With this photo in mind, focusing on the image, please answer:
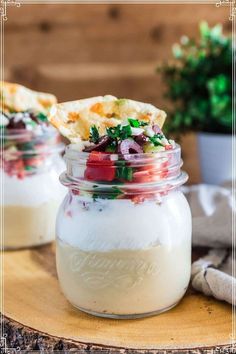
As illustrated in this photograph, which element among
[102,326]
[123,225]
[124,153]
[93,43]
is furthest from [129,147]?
[93,43]

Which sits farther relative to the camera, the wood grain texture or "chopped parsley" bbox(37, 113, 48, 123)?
the wood grain texture

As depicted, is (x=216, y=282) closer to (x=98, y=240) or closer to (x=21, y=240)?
(x=98, y=240)

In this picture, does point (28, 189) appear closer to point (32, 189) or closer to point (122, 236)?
point (32, 189)

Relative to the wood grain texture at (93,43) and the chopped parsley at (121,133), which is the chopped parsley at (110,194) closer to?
the chopped parsley at (121,133)

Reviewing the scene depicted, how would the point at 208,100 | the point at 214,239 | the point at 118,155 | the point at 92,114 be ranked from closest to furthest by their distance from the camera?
1. the point at 118,155
2. the point at 92,114
3. the point at 214,239
4. the point at 208,100

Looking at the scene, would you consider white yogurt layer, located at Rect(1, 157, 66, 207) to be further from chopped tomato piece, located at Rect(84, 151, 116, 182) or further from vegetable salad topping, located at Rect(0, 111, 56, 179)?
chopped tomato piece, located at Rect(84, 151, 116, 182)

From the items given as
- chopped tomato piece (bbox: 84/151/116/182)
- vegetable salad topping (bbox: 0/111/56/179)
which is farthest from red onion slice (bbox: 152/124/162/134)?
vegetable salad topping (bbox: 0/111/56/179)
